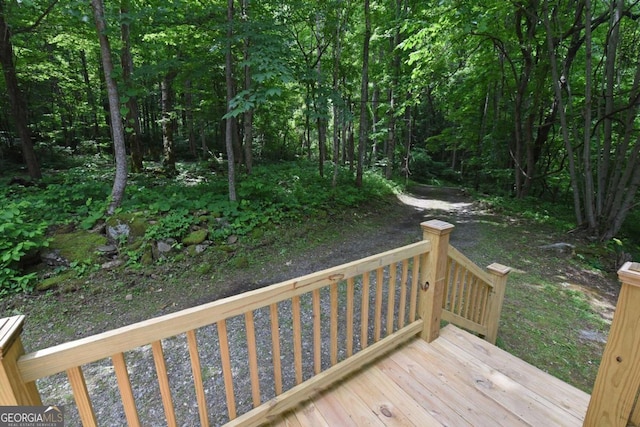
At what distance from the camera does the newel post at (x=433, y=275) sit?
230cm

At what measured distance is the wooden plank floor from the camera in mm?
1807

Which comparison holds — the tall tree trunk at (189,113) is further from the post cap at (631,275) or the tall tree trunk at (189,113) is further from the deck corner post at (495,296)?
the post cap at (631,275)

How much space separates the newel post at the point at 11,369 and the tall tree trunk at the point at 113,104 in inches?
200

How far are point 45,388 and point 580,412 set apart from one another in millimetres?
4474

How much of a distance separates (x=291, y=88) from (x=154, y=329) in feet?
34.2

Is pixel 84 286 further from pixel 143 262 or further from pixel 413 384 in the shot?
pixel 413 384

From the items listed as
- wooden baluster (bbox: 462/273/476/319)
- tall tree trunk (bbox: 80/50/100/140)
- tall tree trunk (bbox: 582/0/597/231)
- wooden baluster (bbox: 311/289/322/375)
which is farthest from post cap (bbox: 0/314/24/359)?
tall tree trunk (bbox: 80/50/100/140)

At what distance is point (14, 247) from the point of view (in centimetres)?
392

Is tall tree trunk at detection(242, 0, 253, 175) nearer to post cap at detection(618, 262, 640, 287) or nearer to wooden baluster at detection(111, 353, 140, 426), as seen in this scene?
wooden baluster at detection(111, 353, 140, 426)

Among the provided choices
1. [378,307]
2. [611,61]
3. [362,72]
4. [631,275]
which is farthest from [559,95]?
[378,307]

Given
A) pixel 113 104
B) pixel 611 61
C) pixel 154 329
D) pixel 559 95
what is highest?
pixel 611 61

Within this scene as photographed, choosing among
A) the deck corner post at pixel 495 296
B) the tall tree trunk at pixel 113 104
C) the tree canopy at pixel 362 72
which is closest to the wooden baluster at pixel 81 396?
the deck corner post at pixel 495 296

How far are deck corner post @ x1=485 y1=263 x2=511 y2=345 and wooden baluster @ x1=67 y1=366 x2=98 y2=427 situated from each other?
11.3ft

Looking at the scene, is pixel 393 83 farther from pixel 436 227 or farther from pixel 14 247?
pixel 14 247
